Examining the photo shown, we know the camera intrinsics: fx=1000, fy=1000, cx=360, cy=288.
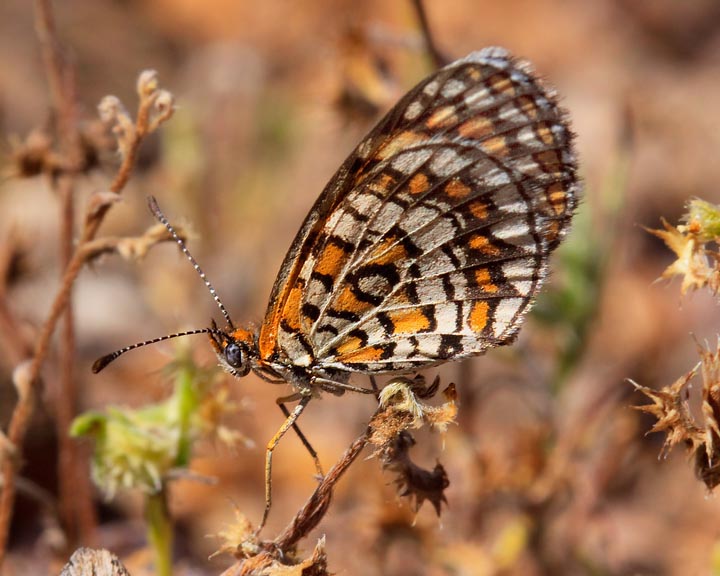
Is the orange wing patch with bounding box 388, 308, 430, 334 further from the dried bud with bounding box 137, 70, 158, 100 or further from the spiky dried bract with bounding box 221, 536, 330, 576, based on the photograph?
the dried bud with bounding box 137, 70, 158, 100

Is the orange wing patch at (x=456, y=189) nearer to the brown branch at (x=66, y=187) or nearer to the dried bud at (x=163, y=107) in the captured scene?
the dried bud at (x=163, y=107)

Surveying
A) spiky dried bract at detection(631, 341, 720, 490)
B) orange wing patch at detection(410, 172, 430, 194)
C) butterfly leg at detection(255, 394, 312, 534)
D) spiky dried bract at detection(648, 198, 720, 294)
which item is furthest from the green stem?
spiky dried bract at detection(648, 198, 720, 294)

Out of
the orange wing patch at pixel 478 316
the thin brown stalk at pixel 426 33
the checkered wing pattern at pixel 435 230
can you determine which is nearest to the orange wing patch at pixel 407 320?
the checkered wing pattern at pixel 435 230

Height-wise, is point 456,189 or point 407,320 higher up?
point 456,189

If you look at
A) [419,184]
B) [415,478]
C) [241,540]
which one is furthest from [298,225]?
[241,540]

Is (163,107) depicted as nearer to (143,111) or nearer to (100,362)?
(143,111)

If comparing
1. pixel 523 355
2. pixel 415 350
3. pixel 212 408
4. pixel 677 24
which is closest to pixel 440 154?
pixel 415 350
